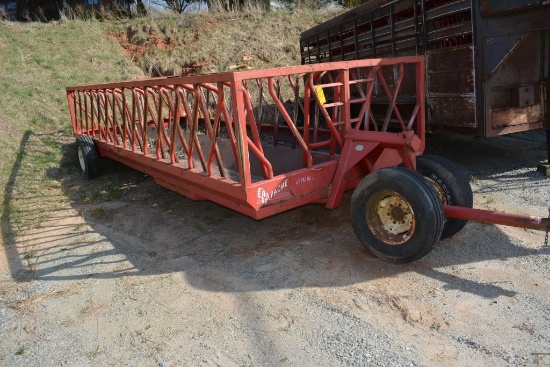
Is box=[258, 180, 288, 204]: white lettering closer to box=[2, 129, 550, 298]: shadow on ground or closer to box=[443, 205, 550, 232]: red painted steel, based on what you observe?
box=[2, 129, 550, 298]: shadow on ground

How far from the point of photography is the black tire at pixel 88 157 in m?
7.60

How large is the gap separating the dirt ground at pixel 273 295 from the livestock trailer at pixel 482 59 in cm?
94

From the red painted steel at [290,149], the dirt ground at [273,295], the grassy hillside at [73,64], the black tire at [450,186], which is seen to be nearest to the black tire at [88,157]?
the grassy hillside at [73,64]

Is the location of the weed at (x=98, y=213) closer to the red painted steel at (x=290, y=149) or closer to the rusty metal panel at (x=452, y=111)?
the red painted steel at (x=290, y=149)

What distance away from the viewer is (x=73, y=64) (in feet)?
45.1

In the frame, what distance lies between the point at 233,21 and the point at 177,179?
558 inches

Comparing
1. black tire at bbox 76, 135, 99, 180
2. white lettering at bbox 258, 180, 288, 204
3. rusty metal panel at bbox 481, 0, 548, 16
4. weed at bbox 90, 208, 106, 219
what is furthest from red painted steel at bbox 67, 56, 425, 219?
black tire at bbox 76, 135, 99, 180

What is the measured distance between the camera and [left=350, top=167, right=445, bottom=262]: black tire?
11.8ft

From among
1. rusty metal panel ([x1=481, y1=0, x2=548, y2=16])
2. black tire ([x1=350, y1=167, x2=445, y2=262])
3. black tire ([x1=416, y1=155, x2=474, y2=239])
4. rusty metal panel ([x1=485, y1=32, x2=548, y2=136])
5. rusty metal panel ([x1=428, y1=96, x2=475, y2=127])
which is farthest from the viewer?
rusty metal panel ([x1=428, y1=96, x2=475, y2=127])

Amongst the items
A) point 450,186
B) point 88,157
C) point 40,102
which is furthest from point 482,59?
point 40,102

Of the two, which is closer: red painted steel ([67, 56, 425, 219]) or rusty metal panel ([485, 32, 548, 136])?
red painted steel ([67, 56, 425, 219])

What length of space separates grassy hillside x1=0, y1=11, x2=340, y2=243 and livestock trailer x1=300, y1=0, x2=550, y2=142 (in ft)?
16.1

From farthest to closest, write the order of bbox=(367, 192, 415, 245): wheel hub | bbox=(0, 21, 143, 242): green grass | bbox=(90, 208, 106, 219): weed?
bbox=(0, 21, 143, 242): green grass, bbox=(90, 208, 106, 219): weed, bbox=(367, 192, 415, 245): wheel hub

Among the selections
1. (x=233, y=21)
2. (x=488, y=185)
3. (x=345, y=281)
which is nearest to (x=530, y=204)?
(x=488, y=185)
